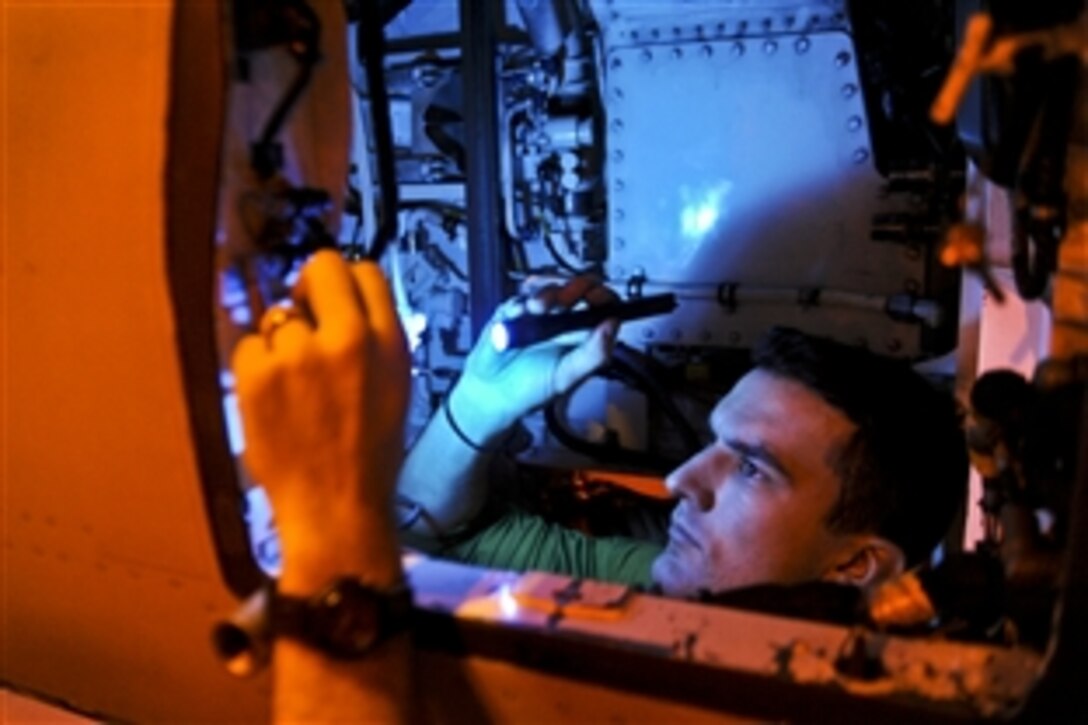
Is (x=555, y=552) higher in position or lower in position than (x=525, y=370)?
lower

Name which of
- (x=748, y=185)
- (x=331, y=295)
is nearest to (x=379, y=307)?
(x=331, y=295)

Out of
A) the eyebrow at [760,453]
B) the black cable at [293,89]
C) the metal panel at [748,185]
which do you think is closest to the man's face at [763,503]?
the eyebrow at [760,453]

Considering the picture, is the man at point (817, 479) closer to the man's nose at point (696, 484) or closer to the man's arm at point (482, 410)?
the man's nose at point (696, 484)

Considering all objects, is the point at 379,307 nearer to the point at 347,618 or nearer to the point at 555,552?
the point at 347,618

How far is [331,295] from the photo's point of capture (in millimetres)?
856

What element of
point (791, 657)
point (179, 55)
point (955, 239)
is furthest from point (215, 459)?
point (955, 239)

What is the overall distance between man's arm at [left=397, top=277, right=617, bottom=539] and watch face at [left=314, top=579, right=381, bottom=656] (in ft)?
3.31

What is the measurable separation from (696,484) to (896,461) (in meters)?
0.33

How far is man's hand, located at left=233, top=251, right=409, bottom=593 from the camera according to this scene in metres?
0.83

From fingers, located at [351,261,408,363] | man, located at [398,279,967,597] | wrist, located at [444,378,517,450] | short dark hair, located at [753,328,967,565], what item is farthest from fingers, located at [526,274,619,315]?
fingers, located at [351,261,408,363]

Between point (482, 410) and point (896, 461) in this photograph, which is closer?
point (896, 461)

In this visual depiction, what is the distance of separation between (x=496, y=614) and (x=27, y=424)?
22.5 inches

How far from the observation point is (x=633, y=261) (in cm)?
227

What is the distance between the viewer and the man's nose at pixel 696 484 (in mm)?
1621
